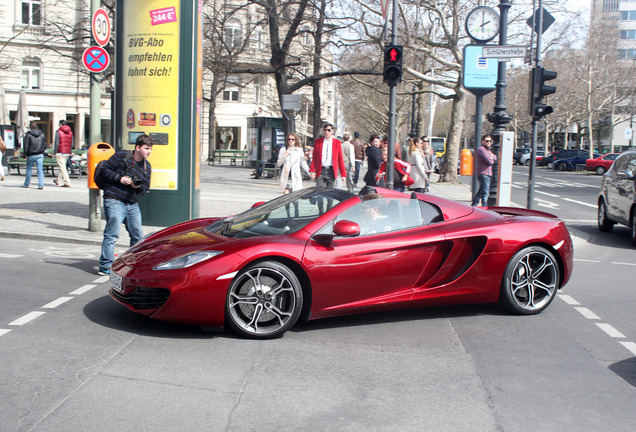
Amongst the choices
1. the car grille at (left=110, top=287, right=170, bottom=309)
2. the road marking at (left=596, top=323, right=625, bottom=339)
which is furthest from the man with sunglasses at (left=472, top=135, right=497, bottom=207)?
the car grille at (left=110, top=287, right=170, bottom=309)

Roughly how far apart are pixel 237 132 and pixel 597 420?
59.1 meters

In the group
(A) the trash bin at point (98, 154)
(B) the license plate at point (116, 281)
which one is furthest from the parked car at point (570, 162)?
(B) the license plate at point (116, 281)

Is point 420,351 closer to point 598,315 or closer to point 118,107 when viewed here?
point 598,315

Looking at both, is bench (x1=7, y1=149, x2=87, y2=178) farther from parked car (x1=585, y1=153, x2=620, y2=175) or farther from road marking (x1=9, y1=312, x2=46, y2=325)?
parked car (x1=585, y1=153, x2=620, y2=175)

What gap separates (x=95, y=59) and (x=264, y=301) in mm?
7032

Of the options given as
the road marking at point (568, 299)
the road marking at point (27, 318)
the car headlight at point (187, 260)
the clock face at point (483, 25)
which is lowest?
the road marking at point (568, 299)

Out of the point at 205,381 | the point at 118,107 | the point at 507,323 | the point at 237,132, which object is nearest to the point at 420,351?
the point at 507,323

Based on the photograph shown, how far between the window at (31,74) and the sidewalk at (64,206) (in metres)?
23.9

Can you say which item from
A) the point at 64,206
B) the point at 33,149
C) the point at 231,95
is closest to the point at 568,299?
the point at 64,206

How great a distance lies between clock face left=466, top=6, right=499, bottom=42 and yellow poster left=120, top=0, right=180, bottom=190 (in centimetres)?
622

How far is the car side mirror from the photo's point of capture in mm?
5836

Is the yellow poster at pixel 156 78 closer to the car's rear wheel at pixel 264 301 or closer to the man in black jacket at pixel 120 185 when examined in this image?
the man in black jacket at pixel 120 185

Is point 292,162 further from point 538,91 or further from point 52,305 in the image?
point 52,305

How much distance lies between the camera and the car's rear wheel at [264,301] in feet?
18.4
